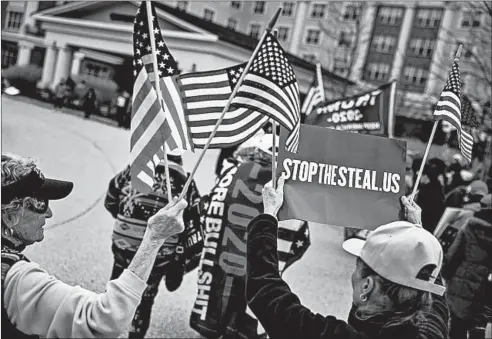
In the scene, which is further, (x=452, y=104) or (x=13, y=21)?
(x=13, y=21)

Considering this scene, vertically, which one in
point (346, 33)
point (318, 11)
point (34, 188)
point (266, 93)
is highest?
point (318, 11)

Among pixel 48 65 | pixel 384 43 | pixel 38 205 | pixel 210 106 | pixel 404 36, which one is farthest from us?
pixel 384 43

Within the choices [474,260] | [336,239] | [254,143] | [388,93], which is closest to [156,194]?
[254,143]

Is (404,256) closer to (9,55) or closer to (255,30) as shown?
(9,55)

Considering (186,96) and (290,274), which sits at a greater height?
(186,96)

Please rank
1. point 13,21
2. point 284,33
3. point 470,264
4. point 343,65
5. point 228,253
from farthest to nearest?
point 284,33
point 343,65
point 470,264
point 228,253
point 13,21

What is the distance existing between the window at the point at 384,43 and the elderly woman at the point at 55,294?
1938 inches

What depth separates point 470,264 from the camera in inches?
181

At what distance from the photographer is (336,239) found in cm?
918

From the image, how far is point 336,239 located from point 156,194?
574 centimetres

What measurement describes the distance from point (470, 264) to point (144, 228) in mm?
2560

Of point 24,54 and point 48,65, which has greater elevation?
point 24,54

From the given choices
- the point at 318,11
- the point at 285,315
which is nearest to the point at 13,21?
the point at 285,315

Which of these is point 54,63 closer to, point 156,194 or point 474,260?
point 156,194
